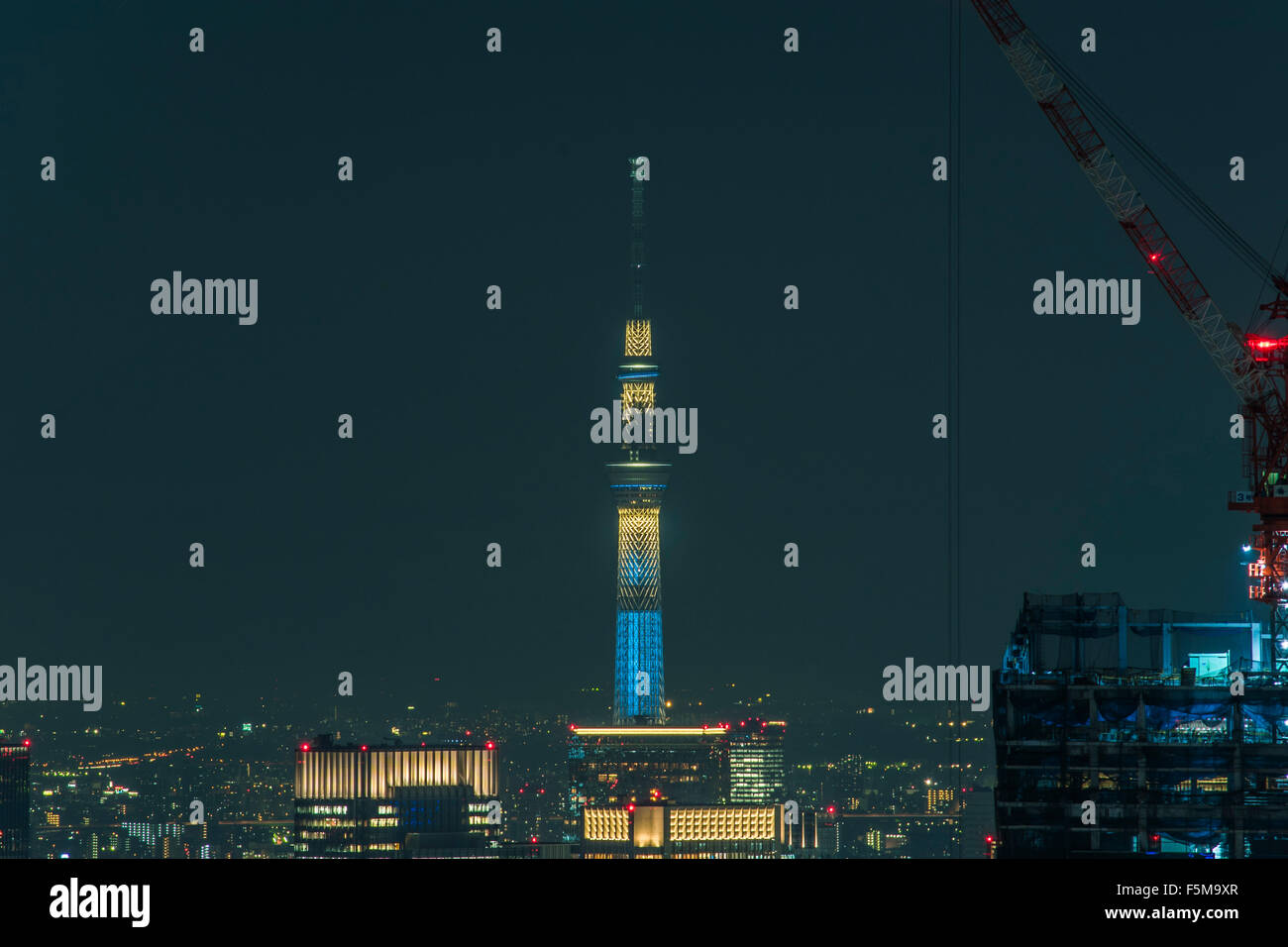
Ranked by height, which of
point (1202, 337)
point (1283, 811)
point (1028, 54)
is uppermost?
point (1028, 54)

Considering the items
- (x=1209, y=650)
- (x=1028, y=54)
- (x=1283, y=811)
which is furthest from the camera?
(x=1209, y=650)
